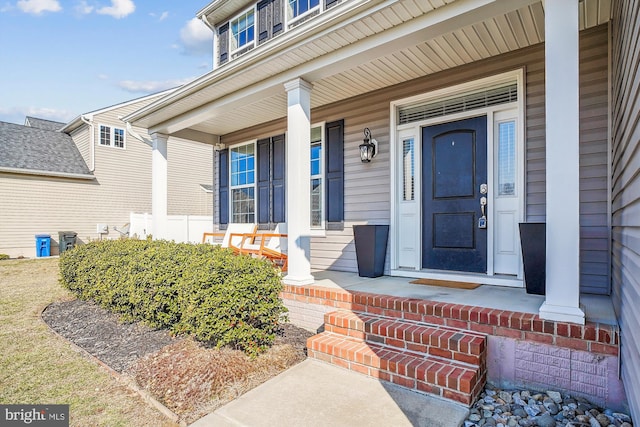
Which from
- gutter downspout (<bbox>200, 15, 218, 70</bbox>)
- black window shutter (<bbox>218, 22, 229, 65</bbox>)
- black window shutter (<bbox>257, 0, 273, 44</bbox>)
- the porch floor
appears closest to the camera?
the porch floor

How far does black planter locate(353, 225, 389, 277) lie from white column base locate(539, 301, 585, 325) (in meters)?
2.12

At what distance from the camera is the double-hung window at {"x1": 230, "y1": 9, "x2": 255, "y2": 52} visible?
276 inches

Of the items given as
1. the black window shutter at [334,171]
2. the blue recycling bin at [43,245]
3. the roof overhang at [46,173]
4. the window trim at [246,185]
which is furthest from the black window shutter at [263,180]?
the roof overhang at [46,173]

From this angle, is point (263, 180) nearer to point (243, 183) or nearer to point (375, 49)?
point (243, 183)

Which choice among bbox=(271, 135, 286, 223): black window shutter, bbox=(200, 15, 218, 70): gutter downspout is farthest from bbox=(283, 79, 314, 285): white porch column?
bbox=(200, 15, 218, 70): gutter downspout

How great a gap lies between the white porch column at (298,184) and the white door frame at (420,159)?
120 centimetres

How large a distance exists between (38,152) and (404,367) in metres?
13.7

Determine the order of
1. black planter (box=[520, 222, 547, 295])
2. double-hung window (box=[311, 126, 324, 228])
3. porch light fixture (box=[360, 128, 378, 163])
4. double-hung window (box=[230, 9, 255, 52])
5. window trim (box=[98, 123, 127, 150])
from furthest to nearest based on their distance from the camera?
window trim (box=[98, 123, 127, 150]) → double-hung window (box=[230, 9, 255, 52]) → double-hung window (box=[311, 126, 324, 228]) → porch light fixture (box=[360, 128, 378, 163]) → black planter (box=[520, 222, 547, 295])

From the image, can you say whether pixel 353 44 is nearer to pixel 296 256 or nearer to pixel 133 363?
pixel 296 256

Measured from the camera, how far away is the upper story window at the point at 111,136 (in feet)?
40.3

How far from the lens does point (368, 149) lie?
4.58 meters

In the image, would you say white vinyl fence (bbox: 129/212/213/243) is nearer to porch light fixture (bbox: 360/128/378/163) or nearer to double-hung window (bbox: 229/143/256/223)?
double-hung window (bbox: 229/143/256/223)

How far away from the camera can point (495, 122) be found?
372cm

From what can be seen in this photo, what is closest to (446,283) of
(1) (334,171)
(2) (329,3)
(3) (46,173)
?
(1) (334,171)
